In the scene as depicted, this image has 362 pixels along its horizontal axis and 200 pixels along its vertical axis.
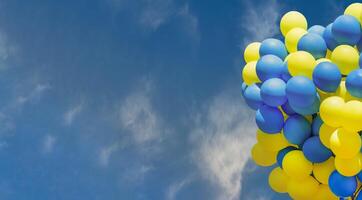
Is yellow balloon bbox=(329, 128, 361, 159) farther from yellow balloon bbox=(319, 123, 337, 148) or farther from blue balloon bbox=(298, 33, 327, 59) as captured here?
blue balloon bbox=(298, 33, 327, 59)

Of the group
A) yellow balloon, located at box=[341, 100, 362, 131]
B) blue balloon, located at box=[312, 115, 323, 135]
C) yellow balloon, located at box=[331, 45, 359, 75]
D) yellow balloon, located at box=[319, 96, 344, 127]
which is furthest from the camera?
blue balloon, located at box=[312, 115, 323, 135]

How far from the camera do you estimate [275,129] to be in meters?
10.4

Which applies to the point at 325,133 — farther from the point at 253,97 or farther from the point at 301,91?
the point at 253,97

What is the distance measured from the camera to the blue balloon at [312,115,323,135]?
10039mm

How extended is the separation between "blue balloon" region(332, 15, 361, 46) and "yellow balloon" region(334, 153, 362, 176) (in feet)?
6.07

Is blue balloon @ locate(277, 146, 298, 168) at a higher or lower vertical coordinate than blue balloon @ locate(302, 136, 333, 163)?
higher

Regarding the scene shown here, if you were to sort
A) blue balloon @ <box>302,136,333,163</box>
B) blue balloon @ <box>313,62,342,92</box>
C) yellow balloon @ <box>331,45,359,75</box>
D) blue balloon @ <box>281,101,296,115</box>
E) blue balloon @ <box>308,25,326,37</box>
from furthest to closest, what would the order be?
1. blue balloon @ <box>308,25,326,37</box>
2. blue balloon @ <box>281,101,296,115</box>
3. blue balloon @ <box>302,136,333,163</box>
4. yellow balloon @ <box>331,45,359,75</box>
5. blue balloon @ <box>313,62,342,92</box>

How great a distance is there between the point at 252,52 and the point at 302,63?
173cm

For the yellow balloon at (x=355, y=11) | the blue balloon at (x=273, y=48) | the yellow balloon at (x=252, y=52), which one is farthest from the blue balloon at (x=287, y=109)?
the yellow balloon at (x=355, y=11)

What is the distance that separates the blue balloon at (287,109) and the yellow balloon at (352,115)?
115 centimetres

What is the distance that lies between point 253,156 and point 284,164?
137 cm

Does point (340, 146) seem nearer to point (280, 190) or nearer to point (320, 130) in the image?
point (320, 130)

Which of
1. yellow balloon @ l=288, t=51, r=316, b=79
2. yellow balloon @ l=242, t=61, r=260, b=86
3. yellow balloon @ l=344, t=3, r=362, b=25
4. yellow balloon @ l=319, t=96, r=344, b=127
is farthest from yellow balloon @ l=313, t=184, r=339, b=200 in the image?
yellow balloon @ l=344, t=3, r=362, b=25

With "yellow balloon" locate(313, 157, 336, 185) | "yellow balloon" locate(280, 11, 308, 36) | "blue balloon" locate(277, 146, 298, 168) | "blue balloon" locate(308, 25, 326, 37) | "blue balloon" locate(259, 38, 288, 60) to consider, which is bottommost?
"yellow balloon" locate(313, 157, 336, 185)
